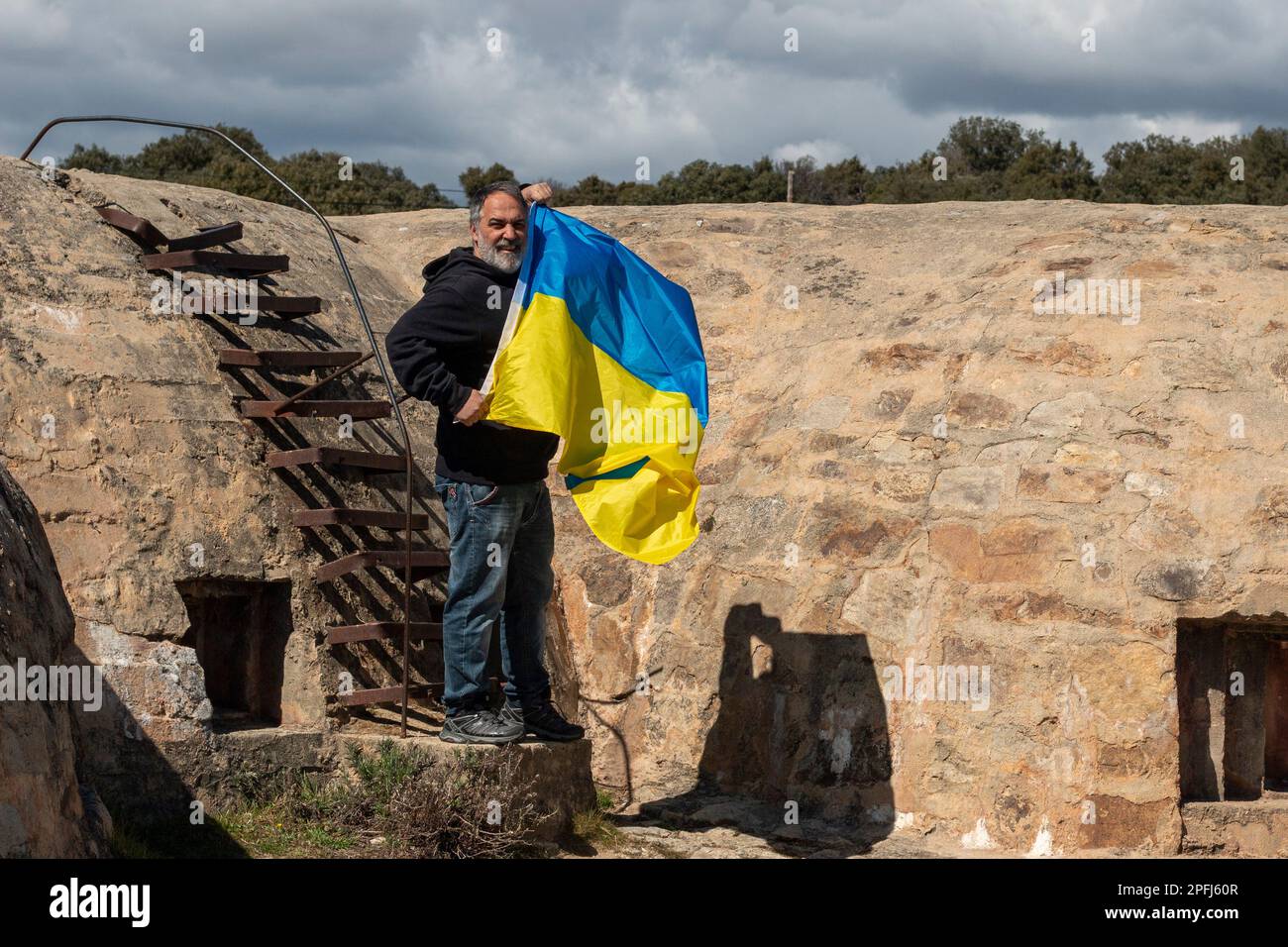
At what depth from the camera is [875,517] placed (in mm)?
7238

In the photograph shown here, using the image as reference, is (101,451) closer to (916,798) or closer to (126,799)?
(126,799)

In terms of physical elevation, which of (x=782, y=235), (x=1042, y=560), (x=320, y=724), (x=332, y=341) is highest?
(x=782, y=235)

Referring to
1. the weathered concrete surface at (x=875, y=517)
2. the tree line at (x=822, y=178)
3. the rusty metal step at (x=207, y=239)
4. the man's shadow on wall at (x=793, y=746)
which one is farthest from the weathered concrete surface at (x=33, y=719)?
the tree line at (x=822, y=178)

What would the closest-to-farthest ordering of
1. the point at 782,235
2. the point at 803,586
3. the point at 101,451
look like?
the point at 101,451, the point at 803,586, the point at 782,235

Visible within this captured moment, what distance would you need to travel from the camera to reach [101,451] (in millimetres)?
6113

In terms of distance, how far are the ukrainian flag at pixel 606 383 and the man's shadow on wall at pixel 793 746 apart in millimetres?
1516

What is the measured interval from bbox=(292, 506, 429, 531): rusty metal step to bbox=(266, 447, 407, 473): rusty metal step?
213mm

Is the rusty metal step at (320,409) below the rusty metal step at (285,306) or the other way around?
below

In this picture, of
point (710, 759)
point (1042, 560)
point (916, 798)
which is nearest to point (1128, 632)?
point (1042, 560)

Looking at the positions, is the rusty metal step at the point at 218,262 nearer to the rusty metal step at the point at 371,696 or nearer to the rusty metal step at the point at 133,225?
the rusty metal step at the point at 133,225

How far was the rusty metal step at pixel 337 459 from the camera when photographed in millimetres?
6480

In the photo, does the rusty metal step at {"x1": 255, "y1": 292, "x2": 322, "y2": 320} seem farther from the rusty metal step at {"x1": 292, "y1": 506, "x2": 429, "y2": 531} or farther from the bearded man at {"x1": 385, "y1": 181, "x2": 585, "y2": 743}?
the bearded man at {"x1": 385, "y1": 181, "x2": 585, "y2": 743}

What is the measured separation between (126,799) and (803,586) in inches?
129

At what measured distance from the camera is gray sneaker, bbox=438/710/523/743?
5746 millimetres
